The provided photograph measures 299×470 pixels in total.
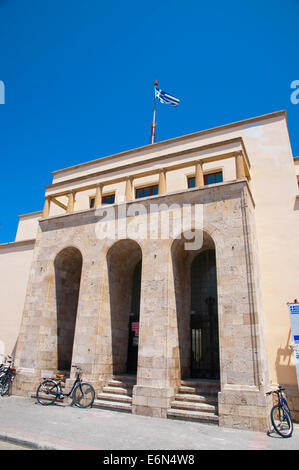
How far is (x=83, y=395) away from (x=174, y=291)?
547cm

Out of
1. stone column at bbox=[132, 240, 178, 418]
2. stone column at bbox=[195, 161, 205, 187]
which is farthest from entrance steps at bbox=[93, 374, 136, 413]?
stone column at bbox=[195, 161, 205, 187]

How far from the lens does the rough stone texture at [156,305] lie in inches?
414

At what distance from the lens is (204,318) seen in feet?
50.3

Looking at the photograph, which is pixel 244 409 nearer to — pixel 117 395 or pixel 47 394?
pixel 117 395

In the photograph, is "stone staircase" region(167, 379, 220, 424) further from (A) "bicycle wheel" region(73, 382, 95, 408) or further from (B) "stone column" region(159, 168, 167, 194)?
(B) "stone column" region(159, 168, 167, 194)

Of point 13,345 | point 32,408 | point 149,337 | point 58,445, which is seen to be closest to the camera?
point 58,445

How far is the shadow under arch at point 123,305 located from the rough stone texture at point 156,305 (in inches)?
2.3

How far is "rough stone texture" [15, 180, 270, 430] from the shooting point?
1052cm

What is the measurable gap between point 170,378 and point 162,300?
2894 millimetres
